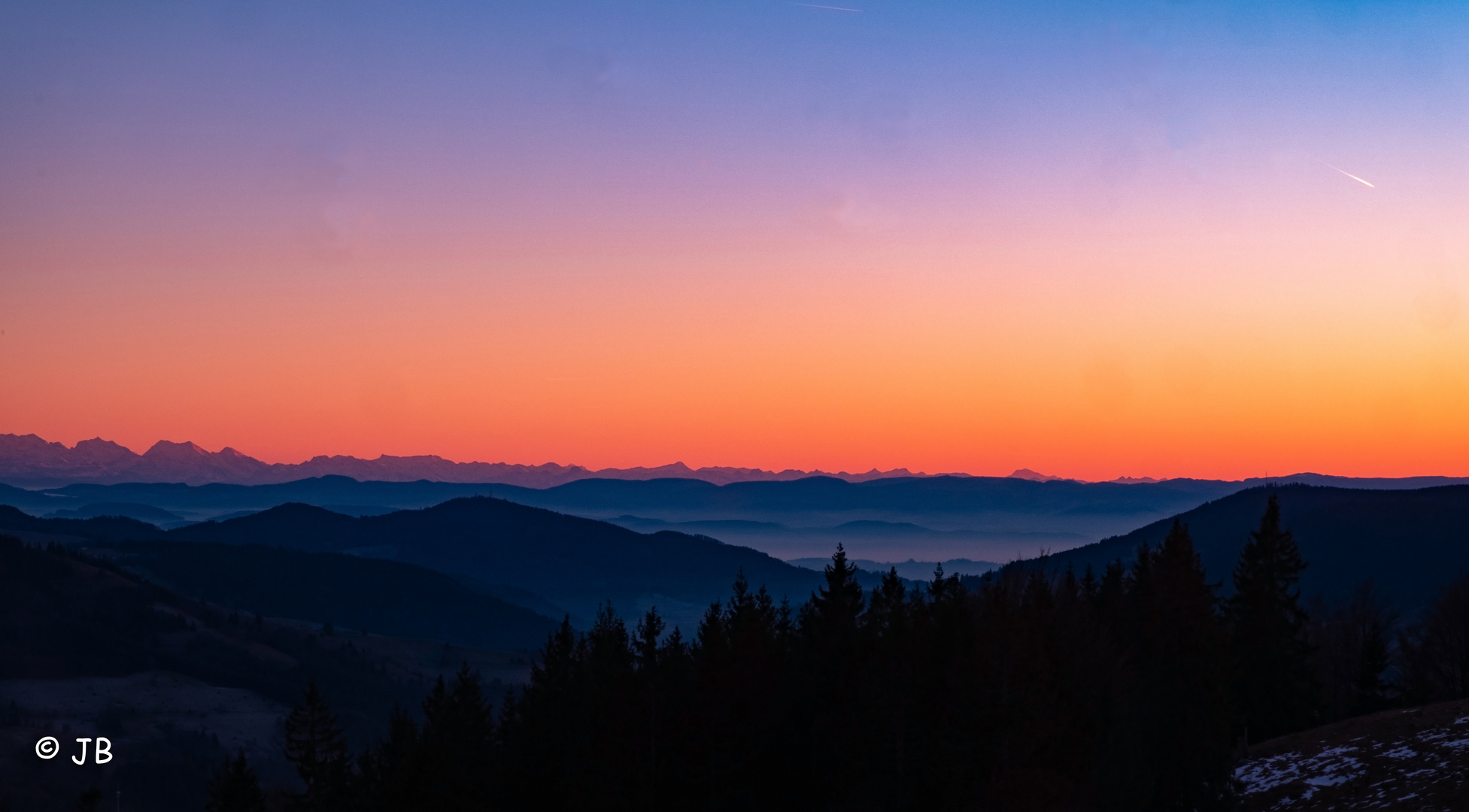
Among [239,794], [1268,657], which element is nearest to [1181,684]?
[1268,657]

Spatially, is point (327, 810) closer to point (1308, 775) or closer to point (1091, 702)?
point (1091, 702)

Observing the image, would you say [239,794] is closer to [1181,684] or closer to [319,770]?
[319,770]

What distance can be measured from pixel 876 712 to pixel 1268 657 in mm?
31962

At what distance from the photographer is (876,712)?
41.9 meters

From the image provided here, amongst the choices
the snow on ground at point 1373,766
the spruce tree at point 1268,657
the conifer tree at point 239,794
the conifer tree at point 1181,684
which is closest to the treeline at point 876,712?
the conifer tree at point 1181,684

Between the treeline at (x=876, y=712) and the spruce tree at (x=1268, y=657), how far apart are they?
2.67 m

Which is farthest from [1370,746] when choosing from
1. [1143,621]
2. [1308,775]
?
[1143,621]

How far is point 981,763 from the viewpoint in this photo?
40438 millimetres

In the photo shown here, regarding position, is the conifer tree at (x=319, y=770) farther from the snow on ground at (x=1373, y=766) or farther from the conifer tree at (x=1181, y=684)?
the snow on ground at (x=1373, y=766)

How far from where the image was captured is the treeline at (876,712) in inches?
1604

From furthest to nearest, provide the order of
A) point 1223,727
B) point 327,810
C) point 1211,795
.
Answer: point 327,810 < point 1223,727 < point 1211,795

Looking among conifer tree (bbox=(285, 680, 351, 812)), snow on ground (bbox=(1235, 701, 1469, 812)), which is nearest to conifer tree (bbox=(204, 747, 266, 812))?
conifer tree (bbox=(285, 680, 351, 812))

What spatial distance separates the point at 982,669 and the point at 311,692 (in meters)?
55.5

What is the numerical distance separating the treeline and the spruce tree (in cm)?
267
